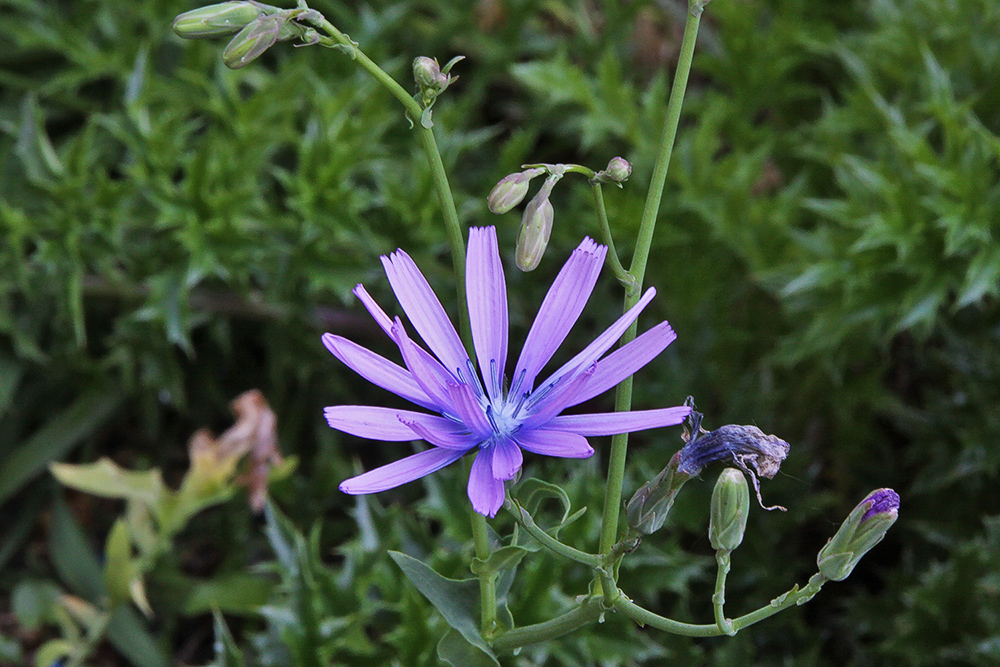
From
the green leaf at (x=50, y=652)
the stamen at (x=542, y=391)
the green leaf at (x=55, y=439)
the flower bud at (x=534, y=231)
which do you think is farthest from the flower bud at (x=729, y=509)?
the green leaf at (x=55, y=439)

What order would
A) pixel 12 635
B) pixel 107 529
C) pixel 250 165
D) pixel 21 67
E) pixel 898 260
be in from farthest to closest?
1. pixel 21 67
2. pixel 107 529
3. pixel 12 635
4. pixel 250 165
5. pixel 898 260

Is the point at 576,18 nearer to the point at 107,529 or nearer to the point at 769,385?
the point at 769,385

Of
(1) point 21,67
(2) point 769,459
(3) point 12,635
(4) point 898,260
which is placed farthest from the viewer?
(1) point 21,67

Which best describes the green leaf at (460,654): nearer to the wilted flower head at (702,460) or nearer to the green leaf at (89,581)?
the wilted flower head at (702,460)

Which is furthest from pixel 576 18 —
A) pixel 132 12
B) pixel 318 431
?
pixel 318 431

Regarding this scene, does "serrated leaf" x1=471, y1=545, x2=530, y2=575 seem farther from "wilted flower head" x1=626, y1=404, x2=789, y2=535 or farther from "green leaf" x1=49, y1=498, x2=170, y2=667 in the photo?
"green leaf" x1=49, y1=498, x2=170, y2=667
